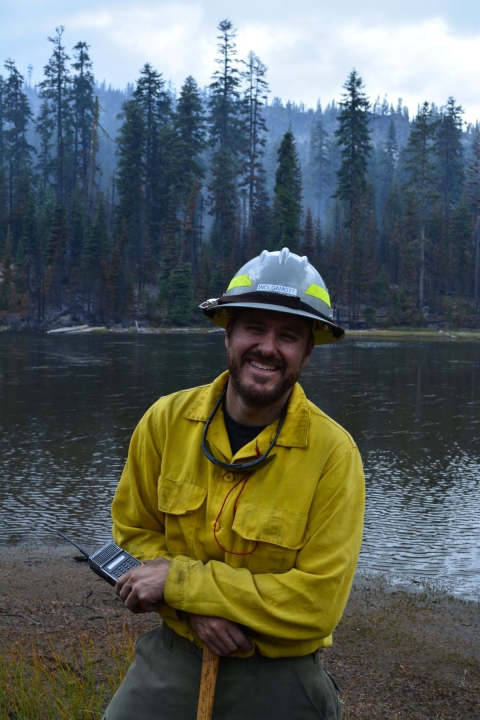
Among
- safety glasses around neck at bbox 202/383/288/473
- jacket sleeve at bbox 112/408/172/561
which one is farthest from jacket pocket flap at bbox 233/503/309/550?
jacket sleeve at bbox 112/408/172/561

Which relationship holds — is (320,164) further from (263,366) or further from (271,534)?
(271,534)

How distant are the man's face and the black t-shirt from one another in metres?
0.10

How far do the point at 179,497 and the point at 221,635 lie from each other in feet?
1.60

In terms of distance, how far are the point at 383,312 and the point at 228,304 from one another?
6366cm

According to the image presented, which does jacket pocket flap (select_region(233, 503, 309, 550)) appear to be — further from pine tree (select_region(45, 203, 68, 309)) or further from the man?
pine tree (select_region(45, 203, 68, 309))

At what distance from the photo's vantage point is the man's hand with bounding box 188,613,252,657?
7.98 ft

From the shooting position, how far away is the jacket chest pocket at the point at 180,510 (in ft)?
8.75

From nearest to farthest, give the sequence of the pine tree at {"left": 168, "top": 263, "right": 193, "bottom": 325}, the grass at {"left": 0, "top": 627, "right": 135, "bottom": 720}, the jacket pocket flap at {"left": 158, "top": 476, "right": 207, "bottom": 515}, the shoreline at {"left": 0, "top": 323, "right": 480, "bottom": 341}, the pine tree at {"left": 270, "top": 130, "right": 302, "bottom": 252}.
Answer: the jacket pocket flap at {"left": 158, "top": 476, "right": 207, "bottom": 515} → the grass at {"left": 0, "top": 627, "right": 135, "bottom": 720} → the shoreline at {"left": 0, "top": 323, "right": 480, "bottom": 341} → the pine tree at {"left": 168, "top": 263, "right": 193, "bottom": 325} → the pine tree at {"left": 270, "top": 130, "right": 302, "bottom": 252}

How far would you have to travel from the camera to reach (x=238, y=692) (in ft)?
8.23

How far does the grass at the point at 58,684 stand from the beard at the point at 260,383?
194cm

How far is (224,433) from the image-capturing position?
2.71m

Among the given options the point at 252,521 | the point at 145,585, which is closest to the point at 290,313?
the point at 252,521

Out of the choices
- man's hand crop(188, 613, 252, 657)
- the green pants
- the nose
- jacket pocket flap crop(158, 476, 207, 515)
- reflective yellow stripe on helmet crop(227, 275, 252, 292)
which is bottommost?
the green pants

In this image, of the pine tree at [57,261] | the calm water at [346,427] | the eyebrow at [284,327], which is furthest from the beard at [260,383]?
the pine tree at [57,261]
